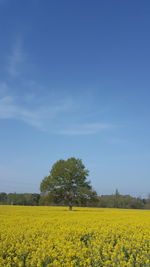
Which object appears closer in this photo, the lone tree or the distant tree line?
the lone tree

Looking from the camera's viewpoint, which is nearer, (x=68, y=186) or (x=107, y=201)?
(x=68, y=186)

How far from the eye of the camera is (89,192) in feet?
127

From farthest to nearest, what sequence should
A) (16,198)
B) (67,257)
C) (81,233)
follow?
1. (16,198)
2. (81,233)
3. (67,257)

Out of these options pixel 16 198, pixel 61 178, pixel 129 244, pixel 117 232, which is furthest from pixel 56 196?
pixel 16 198

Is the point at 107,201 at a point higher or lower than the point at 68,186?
lower

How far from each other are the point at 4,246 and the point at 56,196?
33475 millimetres

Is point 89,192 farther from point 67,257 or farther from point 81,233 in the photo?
point 67,257

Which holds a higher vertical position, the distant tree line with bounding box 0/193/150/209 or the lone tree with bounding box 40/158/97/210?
the lone tree with bounding box 40/158/97/210

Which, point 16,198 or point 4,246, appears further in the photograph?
point 16,198

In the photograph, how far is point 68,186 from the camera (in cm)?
3959

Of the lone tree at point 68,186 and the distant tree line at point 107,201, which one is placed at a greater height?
the lone tree at point 68,186

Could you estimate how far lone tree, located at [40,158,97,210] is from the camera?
1545 inches

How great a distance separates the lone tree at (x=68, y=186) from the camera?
39250 mm

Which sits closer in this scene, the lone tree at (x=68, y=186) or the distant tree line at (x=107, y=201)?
the lone tree at (x=68, y=186)
